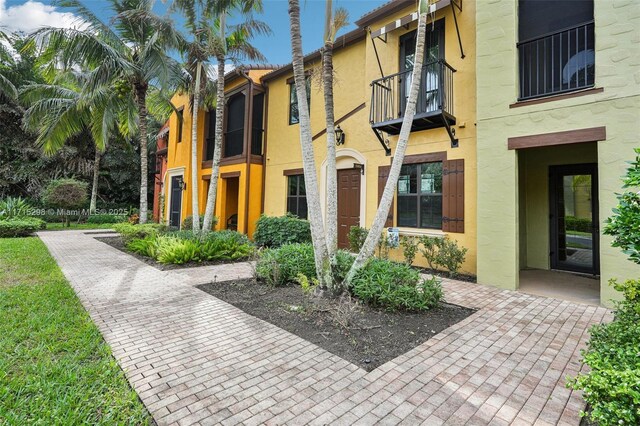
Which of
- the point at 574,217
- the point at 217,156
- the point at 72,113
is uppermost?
the point at 72,113

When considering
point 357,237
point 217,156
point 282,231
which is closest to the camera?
point 357,237

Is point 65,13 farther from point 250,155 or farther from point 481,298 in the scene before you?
point 481,298

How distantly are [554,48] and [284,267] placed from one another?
23.8ft

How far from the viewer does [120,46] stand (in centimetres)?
1116

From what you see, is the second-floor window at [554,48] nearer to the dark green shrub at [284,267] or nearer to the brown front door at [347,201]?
the brown front door at [347,201]

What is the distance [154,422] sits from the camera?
2.31 m

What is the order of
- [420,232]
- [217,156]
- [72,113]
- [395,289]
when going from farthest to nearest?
1. [72,113]
2. [217,156]
3. [420,232]
4. [395,289]

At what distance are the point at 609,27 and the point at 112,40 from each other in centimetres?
1368

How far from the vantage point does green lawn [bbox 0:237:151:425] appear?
2375 mm

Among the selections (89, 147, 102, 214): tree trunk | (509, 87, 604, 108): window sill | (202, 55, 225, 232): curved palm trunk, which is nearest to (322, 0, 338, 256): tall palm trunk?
(509, 87, 604, 108): window sill

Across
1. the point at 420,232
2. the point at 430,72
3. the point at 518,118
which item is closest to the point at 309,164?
the point at 420,232

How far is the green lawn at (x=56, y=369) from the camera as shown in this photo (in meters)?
2.38

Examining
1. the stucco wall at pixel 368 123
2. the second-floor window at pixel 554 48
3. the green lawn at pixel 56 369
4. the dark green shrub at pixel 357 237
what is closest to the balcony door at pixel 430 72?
the stucco wall at pixel 368 123

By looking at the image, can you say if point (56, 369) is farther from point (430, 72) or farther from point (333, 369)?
point (430, 72)
